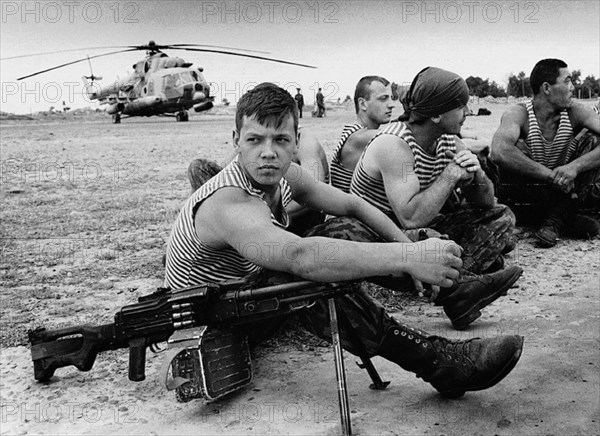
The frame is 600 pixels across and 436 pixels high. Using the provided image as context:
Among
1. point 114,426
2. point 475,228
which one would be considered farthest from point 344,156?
point 114,426

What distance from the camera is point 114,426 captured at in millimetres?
2957

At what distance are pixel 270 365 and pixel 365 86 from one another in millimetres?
2468

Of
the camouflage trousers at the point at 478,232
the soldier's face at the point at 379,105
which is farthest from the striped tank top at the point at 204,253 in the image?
the soldier's face at the point at 379,105

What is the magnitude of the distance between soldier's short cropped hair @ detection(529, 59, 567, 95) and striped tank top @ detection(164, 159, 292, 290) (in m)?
3.47

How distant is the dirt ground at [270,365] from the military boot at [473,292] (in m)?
0.16

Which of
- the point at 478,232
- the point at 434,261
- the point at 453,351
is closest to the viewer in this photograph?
the point at 434,261

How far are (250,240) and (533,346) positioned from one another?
174 cm

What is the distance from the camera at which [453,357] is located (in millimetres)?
2941

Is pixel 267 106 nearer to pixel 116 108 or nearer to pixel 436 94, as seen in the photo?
pixel 436 94

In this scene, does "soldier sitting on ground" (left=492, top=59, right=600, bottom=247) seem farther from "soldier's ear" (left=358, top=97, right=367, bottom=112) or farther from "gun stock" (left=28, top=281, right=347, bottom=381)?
"gun stock" (left=28, top=281, right=347, bottom=381)

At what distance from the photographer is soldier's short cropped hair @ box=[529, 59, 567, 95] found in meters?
5.85

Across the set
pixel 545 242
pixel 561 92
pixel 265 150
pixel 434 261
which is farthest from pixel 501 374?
pixel 561 92

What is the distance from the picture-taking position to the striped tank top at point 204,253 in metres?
2.91

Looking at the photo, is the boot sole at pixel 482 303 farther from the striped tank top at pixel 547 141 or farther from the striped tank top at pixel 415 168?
the striped tank top at pixel 547 141
